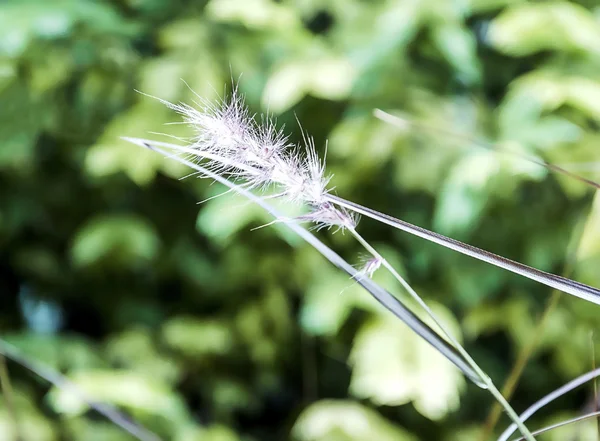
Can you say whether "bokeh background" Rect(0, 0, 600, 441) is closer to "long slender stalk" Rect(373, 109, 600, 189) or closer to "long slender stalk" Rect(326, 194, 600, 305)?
"long slender stalk" Rect(373, 109, 600, 189)

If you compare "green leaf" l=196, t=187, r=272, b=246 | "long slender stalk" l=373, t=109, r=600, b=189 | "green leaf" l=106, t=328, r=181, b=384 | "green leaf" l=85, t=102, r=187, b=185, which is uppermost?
"long slender stalk" l=373, t=109, r=600, b=189

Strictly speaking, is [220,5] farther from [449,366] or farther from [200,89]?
[449,366]

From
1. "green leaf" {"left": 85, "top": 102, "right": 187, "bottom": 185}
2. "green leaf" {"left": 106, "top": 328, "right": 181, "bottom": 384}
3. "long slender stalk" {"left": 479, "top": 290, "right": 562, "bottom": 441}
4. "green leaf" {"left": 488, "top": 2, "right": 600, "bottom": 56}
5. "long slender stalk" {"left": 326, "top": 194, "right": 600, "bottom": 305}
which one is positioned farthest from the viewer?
"green leaf" {"left": 106, "top": 328, "right": 181, "bottom": 384}

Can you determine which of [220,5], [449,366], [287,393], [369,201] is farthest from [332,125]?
[287,393]

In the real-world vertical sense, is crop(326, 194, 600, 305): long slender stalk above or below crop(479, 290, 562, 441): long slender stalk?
above

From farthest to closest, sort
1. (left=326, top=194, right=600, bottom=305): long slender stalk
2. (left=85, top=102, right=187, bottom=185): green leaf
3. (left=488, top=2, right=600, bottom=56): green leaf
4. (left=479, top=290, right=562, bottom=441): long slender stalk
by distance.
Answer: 1. (left=85, top=102, right=187, bottom=185): green leaf
2. (left=488, top=2, right=600, bottom=56): green leaf
3. (left=479, top=290, right=562, bottom=441): long slender stalk
4. (left=326, top=194, right=600, bottom=305): long slender stalk

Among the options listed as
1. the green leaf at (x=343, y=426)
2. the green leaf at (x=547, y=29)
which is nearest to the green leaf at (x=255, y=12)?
the green leaf at (x=547, y=29)

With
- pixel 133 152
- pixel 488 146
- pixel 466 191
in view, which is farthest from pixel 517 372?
pixel 133 152

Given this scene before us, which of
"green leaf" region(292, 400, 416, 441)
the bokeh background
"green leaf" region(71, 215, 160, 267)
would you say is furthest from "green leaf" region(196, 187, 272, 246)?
"green leaf" region(292, 400, 416, 441)
